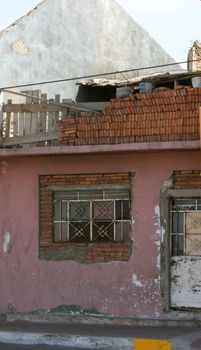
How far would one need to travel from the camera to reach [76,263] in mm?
9695

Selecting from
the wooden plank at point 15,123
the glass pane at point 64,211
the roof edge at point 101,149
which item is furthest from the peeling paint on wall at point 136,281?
the wooden plank at point 15,123

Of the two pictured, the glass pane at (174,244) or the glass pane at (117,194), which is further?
the glass pane at (117,194)

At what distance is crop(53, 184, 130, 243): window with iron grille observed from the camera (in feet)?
31.5

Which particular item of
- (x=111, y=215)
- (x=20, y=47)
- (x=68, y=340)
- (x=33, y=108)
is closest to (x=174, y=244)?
(x=111, y=215)

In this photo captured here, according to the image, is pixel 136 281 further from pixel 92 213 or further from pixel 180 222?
pixel 92 213

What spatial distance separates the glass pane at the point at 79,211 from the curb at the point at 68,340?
1.97 metres

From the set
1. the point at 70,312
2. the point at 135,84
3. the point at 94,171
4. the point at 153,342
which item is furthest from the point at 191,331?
the point at 135,84

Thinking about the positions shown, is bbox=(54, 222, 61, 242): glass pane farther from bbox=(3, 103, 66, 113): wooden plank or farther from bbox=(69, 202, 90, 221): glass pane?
bbox=(3, 103, 66, 113): wooden plank

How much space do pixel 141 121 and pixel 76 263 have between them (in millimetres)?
2433

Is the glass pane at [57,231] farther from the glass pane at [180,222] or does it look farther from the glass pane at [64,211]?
the glass pane at [180,222]

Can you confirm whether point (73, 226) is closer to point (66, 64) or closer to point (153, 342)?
point (153, 342)

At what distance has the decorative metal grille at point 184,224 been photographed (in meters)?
9.26

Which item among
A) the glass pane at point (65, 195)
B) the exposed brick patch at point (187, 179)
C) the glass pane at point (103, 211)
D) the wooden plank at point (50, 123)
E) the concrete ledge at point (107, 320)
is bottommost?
the concrete ledge at point (107, 320)

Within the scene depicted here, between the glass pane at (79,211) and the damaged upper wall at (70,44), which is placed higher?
the damaged upper wall at (70,44)
